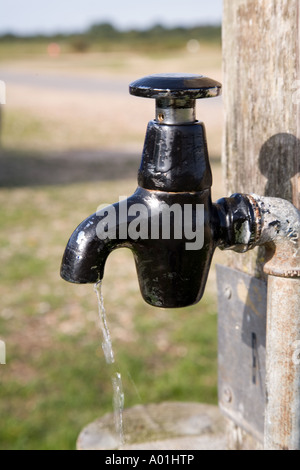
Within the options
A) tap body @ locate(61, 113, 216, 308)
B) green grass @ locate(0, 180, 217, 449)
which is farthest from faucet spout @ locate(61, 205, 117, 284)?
green grass @ locate(0, 180, 217, 449)

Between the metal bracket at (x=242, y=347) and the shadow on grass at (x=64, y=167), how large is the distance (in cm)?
629

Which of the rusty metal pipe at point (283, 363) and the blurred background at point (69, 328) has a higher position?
the rusty metal pipe at point (283, 363)

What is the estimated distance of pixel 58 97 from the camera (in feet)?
58.5

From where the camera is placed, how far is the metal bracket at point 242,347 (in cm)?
151

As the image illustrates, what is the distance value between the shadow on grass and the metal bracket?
629 centimetres

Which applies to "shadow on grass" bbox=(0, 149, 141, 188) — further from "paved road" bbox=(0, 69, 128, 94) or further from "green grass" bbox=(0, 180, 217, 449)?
"paved road" bbox=(0, 69, 128, 94)

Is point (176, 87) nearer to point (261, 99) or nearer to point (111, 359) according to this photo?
point (261, 99)

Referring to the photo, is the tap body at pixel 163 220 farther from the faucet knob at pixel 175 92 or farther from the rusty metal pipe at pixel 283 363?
the rusty metal pipe at pixel 283 363

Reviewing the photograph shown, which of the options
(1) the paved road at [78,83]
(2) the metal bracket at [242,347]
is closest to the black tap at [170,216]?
(2) the metal bracket at [242,347]

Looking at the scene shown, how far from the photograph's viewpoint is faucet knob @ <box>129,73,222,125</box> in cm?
106

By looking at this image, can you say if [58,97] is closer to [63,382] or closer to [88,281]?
[63,382]

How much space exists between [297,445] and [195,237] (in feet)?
1.70

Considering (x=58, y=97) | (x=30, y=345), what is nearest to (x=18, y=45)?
(x=58, y=97)

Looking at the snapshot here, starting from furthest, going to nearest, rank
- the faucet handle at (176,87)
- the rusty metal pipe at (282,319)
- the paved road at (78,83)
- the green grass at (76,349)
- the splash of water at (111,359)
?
the paved road at (78,83)
the green grass at (76,349)
the splash of water at (111,359)
the rusty metal pipe at (282,319)
the faucet handle at (176,87)
